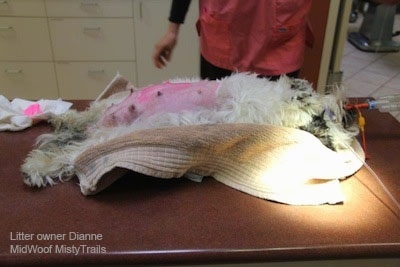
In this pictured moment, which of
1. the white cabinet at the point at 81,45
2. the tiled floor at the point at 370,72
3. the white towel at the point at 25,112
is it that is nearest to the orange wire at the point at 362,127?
the white towel at the point at 25,112

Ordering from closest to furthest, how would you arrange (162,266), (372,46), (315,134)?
(162,266)
(315,134)
(372,46)

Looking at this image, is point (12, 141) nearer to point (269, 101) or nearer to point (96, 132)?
point (96, 132)

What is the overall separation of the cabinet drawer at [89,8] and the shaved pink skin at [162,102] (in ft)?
4.22

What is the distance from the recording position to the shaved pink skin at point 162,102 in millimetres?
855

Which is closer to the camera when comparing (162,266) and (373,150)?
(162,266)

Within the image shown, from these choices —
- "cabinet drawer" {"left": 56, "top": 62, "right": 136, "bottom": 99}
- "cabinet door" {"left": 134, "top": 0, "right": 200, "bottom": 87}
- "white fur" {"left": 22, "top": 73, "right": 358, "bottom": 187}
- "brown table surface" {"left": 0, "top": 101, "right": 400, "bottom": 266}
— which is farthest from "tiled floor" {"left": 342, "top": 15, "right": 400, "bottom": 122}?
"brown table surface" {"left": 0, "top": 101, "right": 400, "bottom": 266}

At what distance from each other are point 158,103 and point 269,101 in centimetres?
24

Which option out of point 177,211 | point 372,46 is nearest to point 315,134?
point 177,211

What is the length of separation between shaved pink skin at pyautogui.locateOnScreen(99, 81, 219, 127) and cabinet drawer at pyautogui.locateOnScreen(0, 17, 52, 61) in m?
1.41

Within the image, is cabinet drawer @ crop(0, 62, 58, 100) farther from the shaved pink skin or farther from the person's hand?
the shaved pink skin

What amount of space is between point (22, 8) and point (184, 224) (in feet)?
5.83

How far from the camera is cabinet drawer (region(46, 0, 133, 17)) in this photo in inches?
79.4

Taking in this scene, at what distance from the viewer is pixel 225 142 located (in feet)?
2.49

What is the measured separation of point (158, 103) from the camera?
2.82 ft
